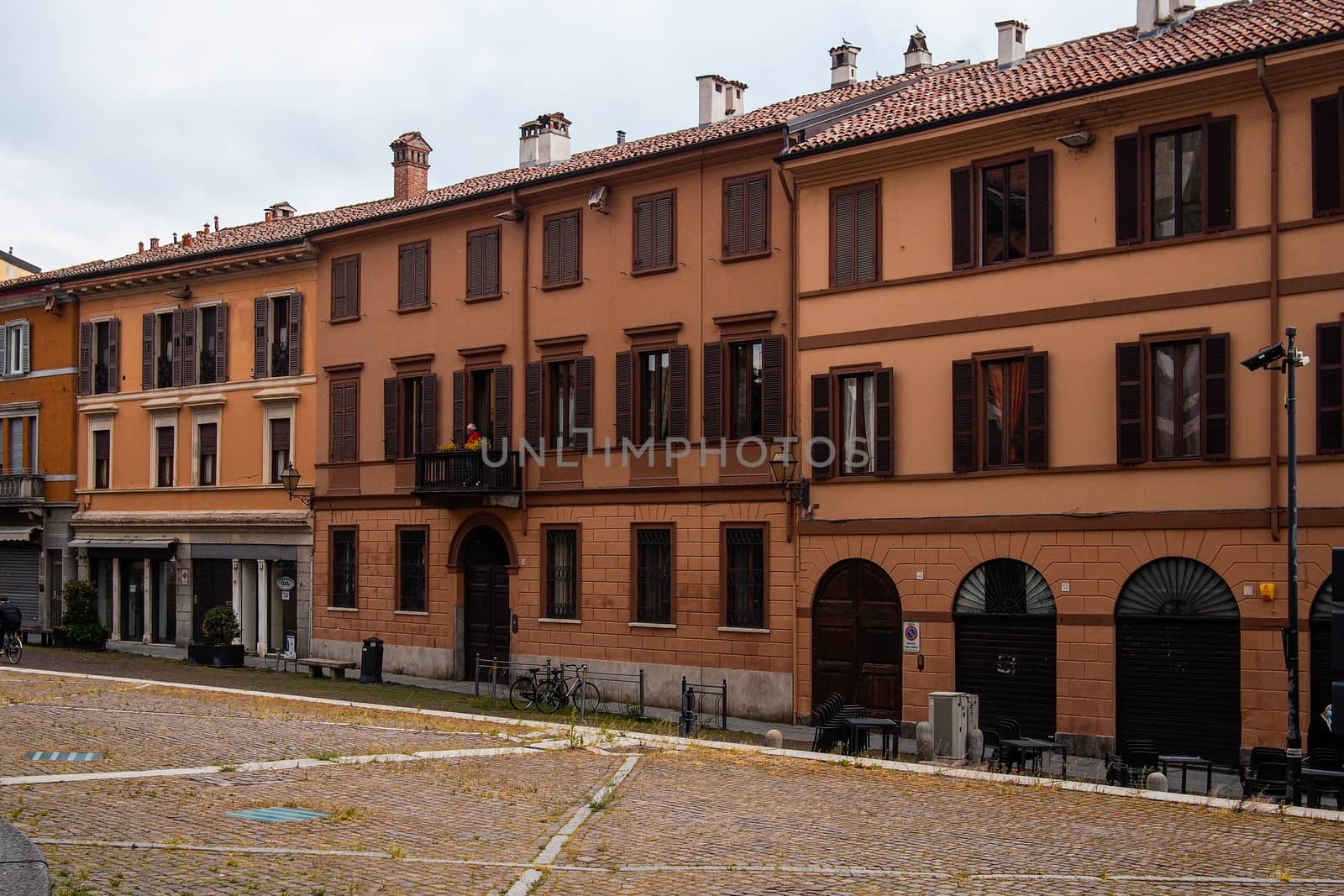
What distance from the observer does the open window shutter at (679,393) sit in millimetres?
28969

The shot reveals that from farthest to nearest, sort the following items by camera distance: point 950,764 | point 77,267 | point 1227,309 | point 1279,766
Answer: point 77,267 → point 1227,309 → point 950,764 → point 1279,766

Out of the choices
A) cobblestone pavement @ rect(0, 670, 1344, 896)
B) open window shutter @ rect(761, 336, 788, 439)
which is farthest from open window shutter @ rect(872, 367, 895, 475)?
cobblestone pavement @ rect(0, 670, 1344, 896)

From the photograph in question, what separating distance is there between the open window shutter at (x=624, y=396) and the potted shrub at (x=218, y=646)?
11928 mm

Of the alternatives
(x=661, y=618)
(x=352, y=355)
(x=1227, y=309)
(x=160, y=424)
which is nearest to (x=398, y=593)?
(x=352, y=355)

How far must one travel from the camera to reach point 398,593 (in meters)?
34.7

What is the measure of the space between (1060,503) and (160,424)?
1070 inches

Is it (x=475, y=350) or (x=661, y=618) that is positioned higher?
(x=475, y=350)

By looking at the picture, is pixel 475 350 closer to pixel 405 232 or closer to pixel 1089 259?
pixel 405 232

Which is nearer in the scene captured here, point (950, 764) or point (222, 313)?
point (950, 764)

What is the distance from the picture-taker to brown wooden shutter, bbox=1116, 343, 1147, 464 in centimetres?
2250

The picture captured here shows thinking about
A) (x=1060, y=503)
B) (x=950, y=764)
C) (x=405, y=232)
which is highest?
(x=405, y=232)

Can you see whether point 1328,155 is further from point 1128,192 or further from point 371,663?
point 371,663

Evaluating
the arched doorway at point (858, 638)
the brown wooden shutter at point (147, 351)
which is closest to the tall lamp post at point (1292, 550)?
the arched doorway at point (858, 638)

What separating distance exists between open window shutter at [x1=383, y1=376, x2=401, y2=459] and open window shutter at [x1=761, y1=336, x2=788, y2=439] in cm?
1087
